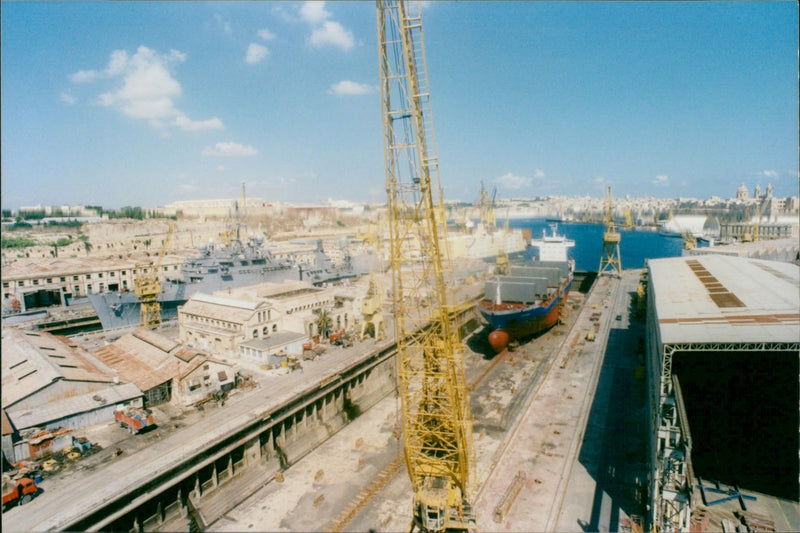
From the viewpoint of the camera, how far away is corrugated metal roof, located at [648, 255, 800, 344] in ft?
59.5

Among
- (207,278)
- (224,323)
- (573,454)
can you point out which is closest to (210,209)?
(207,278)

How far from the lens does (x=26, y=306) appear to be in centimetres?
4662

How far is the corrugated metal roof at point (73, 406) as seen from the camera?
21078 millimetres

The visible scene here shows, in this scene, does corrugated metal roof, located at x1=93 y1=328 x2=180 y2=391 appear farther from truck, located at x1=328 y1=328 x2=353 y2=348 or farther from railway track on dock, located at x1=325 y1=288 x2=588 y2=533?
railway track on dock, located at x1=325 y1=288 x2=588 y2=533

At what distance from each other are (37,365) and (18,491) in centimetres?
880

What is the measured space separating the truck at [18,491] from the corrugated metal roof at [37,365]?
483 centimetres

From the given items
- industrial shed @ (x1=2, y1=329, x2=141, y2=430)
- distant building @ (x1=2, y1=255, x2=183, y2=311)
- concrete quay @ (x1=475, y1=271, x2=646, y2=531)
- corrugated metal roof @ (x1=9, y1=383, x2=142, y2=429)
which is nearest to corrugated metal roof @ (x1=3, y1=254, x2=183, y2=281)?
distant building @ (x1=2, y1=255, x2=183, y2=311)

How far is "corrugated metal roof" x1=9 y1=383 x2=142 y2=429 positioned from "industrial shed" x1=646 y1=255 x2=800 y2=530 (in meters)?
27.3

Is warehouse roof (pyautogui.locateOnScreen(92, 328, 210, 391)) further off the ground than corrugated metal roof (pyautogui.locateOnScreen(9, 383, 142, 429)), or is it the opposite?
warehouse roof (pyautogui.locateOnScreen(92, 328, 210, 391))

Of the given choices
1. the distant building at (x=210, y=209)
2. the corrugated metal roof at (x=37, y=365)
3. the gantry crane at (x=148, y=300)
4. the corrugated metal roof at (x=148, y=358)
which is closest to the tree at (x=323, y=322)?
the corrugated metal roof at (x=148, y=358)

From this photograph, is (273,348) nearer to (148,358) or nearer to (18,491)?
(148,358)

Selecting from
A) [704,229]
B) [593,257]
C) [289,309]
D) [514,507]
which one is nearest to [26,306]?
[289,309]

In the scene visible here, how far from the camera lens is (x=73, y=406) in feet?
74.8

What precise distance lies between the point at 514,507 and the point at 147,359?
2554 centimetres
